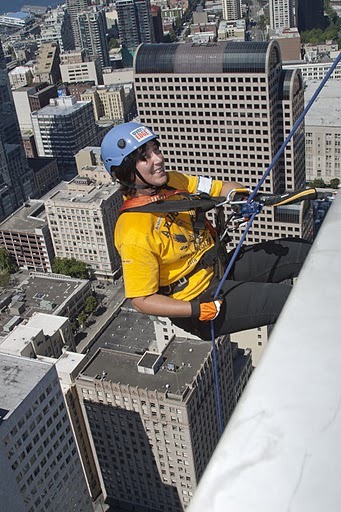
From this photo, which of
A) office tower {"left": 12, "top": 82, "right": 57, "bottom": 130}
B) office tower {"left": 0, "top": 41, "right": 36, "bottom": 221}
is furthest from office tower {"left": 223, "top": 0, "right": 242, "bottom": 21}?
office tower {"left": 0, "top": 41, "right": 36, "bottom": 221}

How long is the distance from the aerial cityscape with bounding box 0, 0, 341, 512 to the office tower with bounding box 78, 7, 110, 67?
608 inches

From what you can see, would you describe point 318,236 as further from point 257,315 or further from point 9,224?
point 9,224

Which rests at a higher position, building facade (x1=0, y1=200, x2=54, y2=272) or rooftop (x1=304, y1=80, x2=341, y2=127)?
rooftop (x1=304, y1=80, x2=341, y2=127)

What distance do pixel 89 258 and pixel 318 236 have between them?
3981cm

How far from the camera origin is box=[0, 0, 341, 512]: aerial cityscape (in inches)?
227

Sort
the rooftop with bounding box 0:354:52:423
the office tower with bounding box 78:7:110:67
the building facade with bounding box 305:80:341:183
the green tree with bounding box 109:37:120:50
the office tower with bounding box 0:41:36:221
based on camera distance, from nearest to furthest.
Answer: the rooftop with bounding box 0:354:52:423
the building facade with bounding box 305:80:341:183
the office tower with bounding box 0:41:36:221
the office tower with bounding box 78:7:110:67
the green tree with bounding box 109:37:120:50

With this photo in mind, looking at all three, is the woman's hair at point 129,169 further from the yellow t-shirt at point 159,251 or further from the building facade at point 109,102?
the building facade at point 109,102

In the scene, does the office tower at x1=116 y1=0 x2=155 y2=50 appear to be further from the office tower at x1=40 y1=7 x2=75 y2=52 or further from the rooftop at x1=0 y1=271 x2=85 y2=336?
the rooftop at x1=0 y1=271 x2=85 y2=336

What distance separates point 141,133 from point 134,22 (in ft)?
269

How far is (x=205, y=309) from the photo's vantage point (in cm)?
578

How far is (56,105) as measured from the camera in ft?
193

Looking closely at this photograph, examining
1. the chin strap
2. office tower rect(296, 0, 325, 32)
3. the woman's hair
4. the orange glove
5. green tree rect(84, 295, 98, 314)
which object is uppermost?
the woman's hair

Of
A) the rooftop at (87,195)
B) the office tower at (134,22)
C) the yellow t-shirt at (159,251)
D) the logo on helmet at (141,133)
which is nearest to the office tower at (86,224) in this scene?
the rooftop at (87,195)

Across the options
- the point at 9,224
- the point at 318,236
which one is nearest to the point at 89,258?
the point at 9,224
